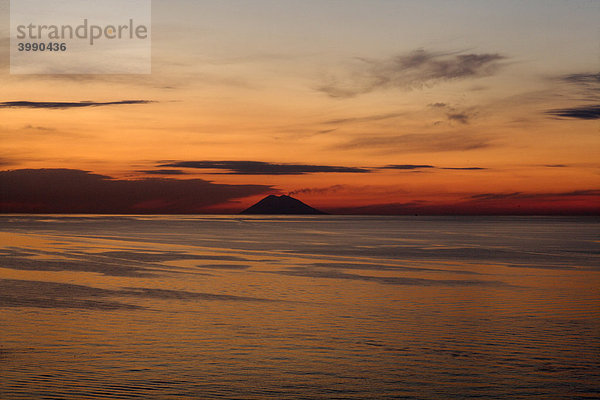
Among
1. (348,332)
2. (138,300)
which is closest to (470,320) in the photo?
(348,332)

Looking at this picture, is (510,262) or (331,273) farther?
(510,262)

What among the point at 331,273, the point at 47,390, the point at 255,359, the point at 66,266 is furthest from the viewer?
the point at 66,266

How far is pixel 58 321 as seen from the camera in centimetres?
2097

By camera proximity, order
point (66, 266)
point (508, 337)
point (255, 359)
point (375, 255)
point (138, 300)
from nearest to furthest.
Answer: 1. point (255, 359)
2. point (508, 337)
3. point (138, 300)
4. point (66, 266)
5. point (375, 255)

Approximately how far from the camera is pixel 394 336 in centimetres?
1925

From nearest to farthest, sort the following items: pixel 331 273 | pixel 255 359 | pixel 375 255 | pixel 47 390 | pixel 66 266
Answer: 1. pixel 47 390
2. pixel 255 359
3. pixel 331 273
4. pixel 66 266
5. pixel 375 255

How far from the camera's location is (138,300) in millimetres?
26141

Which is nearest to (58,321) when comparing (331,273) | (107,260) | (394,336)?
(394,336)

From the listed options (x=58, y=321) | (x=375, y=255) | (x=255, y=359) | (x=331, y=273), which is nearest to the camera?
(x=255, y=359)

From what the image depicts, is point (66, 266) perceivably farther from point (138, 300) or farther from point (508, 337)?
point (508, 337)

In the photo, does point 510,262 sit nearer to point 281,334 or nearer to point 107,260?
point 107,260

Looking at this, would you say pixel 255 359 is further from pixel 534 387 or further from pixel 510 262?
pixel 510 262

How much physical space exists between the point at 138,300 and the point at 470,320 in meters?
12.7

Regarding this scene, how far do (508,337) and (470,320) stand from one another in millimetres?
2927
